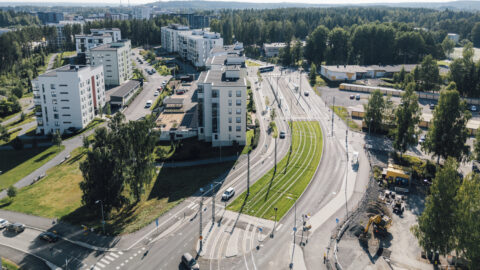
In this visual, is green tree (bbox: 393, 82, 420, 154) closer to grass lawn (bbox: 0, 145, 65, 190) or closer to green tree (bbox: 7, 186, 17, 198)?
green tree (bbox: 7, 186, 17, 198)

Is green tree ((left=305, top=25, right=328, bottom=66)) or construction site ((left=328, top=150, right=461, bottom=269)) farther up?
green tree ((left=305, top=25, right=328, bottom=66))

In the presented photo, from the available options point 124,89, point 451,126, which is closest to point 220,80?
point 451,126

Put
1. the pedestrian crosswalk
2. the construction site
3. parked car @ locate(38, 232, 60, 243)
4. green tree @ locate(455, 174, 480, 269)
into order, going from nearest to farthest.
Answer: green tree @ locate(455, 174, 480, 269), the pedestrian crosswalk, the construction site, parked car @ locate(38, 232, 60, 243)

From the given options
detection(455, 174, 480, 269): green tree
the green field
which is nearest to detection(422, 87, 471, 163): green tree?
the green field

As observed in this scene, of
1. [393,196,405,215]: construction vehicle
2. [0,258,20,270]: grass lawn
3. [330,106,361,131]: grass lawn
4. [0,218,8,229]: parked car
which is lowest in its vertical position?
[0,258,20,270]: grass lawn

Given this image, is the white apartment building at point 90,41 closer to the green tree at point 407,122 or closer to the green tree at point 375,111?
the green tree at point 375,111

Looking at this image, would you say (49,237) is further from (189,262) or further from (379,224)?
(379,224)

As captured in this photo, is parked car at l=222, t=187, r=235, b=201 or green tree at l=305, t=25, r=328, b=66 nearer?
parked car at l=222, t=187, r=235, b=201
